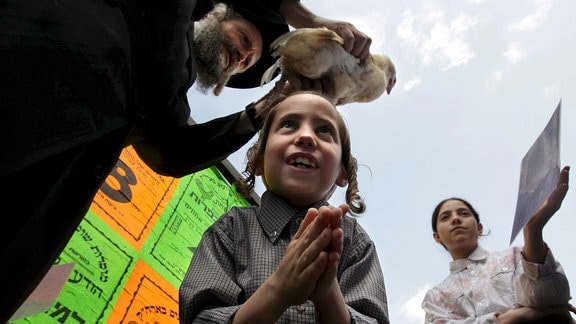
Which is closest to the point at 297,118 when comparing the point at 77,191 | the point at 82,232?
the point at 77,191

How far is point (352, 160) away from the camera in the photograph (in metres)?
1.67

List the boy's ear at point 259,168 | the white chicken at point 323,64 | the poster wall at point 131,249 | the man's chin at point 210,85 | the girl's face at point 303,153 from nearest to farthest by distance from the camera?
the girl's face at point 303,153, the boy's ear at point 259,168, the white chicken at point 323,64, the poster wall at point 131,249, the man's chin at point 210,85

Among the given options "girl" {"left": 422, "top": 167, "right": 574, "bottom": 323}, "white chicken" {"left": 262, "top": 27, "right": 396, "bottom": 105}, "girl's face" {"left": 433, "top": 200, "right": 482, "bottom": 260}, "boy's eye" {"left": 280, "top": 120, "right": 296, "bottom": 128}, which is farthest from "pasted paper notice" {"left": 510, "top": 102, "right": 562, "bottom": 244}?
"girl's face" {"left": 433, "top": 200, "right": 482, "bottom": 260}

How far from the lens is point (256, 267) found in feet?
3.90

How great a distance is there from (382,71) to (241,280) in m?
1.17

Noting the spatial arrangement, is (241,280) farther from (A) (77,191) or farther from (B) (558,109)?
(B) (558,109)

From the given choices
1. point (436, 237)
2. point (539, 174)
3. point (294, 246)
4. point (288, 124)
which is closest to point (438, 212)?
point (436, 237)

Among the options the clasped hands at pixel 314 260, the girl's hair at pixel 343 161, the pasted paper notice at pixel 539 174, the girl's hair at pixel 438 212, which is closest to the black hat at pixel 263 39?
the girl's hair at pixel 343 161

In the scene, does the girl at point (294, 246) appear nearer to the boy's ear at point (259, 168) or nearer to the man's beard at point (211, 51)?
the boy's ear at point (259, 168)

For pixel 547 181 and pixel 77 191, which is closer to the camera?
pixel 77 191

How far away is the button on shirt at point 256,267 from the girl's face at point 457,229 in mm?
1427

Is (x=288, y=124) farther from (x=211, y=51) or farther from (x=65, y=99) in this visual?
(x=65, y=99)

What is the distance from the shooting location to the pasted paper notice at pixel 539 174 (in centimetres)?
151

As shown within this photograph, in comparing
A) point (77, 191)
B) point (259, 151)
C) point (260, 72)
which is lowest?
point (77, 191)
